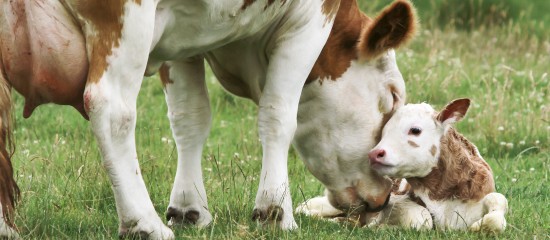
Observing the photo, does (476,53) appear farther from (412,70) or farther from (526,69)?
(412,70)

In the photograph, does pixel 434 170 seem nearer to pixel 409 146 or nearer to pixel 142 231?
pixel 409 146

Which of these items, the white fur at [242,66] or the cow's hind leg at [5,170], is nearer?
the cow's hind leg at [5,170]

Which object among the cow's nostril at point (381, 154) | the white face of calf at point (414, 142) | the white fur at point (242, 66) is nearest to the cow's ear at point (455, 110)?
the white face of calf at point (414, 142)

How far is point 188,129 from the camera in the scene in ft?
21.5

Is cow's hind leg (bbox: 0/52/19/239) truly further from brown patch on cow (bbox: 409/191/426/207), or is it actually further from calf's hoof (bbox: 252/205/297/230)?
brown patch on cow (bbox: 409/191/426/207)

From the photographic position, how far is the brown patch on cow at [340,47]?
6.46 meters

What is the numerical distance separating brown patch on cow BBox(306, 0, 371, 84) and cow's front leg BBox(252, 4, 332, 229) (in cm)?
29

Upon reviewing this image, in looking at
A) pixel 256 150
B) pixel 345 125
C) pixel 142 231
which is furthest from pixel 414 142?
pixel 256 150

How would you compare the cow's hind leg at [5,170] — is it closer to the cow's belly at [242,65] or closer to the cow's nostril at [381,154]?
the cow's belly at [242,65]

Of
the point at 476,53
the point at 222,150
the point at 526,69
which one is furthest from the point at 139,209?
the point at 476,53

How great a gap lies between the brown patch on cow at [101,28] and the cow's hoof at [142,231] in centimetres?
69

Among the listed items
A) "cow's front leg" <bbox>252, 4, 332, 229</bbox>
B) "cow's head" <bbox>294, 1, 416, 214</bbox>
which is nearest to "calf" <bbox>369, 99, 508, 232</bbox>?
"cow's head" <bbox>294, 1, 416, 214</bbox>

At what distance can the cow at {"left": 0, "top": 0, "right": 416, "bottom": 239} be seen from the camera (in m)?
5.24

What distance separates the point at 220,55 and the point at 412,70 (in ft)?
14.1
